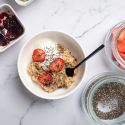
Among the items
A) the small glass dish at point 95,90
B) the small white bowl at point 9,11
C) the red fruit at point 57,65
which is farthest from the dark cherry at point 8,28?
the small glass dish at point 95,90

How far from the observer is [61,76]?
1.40 metres

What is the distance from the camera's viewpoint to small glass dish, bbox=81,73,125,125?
4.60 ft

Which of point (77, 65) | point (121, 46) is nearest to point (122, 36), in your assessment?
point (121, 46)

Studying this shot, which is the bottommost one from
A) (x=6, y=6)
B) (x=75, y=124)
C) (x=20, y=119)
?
Result: (x=75, y=124)

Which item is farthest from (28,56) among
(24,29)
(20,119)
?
(20,119)

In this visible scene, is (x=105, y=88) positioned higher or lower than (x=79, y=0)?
lower

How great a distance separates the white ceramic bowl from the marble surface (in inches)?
1.3

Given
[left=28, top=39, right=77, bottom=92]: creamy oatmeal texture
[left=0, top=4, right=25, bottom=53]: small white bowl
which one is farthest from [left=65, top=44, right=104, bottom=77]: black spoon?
[left=0, top=4, right=25, bottom=53]: small white bowl

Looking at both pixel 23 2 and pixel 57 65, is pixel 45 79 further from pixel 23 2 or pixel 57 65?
pixel 23 2

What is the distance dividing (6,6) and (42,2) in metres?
0.12

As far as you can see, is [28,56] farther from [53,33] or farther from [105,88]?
[105,88]

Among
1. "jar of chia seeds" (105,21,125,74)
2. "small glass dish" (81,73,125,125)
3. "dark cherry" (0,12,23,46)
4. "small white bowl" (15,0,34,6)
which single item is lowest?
"small glass dish" (81,73,125,125)

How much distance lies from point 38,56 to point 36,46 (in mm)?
43

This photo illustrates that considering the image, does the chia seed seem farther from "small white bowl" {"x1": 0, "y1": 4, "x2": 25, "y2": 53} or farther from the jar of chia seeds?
"small white bowl" {"x1": 0, "y1": 4, "x2": 25, "y2": 53}
